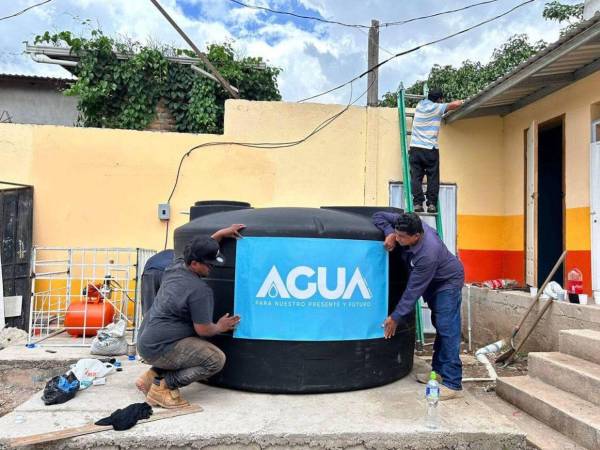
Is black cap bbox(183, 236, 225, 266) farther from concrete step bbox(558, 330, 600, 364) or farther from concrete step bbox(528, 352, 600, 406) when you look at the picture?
concrete step bbox(558, 330, 600, 364)

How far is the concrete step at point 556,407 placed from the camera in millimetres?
3564

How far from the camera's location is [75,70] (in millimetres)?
9625

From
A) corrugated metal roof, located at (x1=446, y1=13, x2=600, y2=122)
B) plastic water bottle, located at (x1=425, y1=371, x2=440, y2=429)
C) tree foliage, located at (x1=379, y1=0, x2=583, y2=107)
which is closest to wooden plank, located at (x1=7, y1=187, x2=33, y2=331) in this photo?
plastic water bottle, located at (x1=425, y1=371, x2=440, y2=429)

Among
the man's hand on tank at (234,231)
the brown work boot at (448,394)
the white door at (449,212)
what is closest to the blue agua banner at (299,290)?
the man's hand on tank at (234,231)

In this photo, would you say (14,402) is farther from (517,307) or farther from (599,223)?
(599,223)

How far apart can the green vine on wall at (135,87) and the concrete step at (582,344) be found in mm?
6846

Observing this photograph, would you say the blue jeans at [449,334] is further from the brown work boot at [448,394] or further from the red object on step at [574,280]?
the red object on step at [574,280]

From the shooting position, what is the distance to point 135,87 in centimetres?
913

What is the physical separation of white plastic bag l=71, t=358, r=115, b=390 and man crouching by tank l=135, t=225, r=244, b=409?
768 mm

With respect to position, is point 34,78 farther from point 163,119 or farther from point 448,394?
point 448,394

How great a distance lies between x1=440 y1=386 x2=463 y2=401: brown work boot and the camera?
3891 mm

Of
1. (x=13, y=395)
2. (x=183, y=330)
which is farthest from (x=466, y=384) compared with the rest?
(x=13, y=395)

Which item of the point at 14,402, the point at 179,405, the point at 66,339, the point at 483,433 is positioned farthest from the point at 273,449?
the point at 66,339

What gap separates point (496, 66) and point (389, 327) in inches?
501
